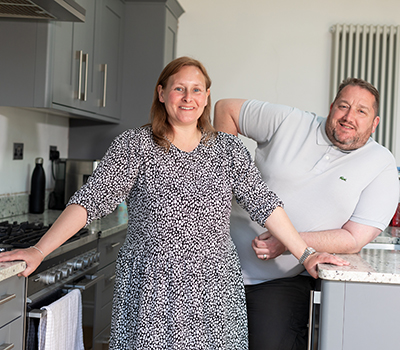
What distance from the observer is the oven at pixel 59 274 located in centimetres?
165

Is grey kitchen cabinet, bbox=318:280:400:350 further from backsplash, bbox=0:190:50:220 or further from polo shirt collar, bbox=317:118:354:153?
backsplash, bbox=0:190:50:220

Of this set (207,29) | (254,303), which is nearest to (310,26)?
(207,29)

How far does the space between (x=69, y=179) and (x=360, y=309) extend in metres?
2.09

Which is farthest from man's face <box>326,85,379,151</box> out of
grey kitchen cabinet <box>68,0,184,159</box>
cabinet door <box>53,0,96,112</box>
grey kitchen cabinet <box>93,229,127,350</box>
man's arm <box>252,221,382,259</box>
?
grey kitchen cabinet <box>68,0,184,159</box>

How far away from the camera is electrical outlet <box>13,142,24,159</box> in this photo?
8.63ft

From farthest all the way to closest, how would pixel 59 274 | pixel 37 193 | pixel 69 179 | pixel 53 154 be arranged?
pixel 53 154, pixel 69 179, pixel 37 193, pixel 59 274

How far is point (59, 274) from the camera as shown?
1859 millimetres

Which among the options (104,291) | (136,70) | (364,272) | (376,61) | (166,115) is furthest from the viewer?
(376,61)

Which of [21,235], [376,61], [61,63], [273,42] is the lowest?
[21,235]

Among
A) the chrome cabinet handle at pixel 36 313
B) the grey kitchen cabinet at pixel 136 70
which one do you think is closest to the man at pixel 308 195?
the chrome cabinet handle at pixel 36 313

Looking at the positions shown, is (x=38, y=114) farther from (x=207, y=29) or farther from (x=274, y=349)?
(x=274, y=349)

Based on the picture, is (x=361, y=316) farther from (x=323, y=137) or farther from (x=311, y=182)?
(x=323, y=137)

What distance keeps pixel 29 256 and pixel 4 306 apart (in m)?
0.19

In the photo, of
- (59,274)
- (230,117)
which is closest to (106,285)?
(59,274)
